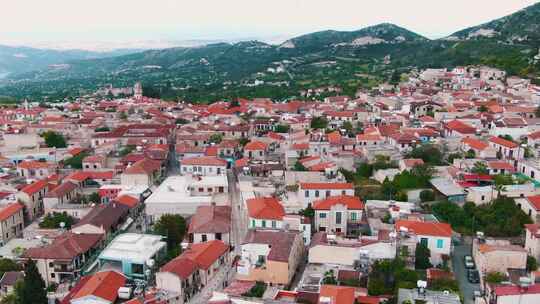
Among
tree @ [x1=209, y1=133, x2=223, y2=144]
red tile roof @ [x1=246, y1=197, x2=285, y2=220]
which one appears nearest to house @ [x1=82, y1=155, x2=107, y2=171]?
tree @ [x1=209, y1=133, x2=223, y2=144]

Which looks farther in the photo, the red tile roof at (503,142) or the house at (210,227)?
the red tile roof at (503,142)

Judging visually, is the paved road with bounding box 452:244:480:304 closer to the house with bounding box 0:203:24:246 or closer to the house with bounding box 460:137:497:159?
the house with bounding box 460:137:497:159

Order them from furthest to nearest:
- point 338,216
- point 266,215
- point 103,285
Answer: point 338,216
point 266,215
point 103,285

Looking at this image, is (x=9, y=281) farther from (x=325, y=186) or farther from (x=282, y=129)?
(x=282, y=129)

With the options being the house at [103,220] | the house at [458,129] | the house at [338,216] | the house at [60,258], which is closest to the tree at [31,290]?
Result: the house at [60,258]

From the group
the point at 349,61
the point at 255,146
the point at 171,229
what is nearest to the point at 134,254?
the point at 171,229

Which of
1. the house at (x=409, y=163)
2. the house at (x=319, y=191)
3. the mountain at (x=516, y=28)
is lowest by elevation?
the house at (x=319, y=191)

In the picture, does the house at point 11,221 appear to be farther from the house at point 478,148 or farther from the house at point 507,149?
the house at point 507,149
